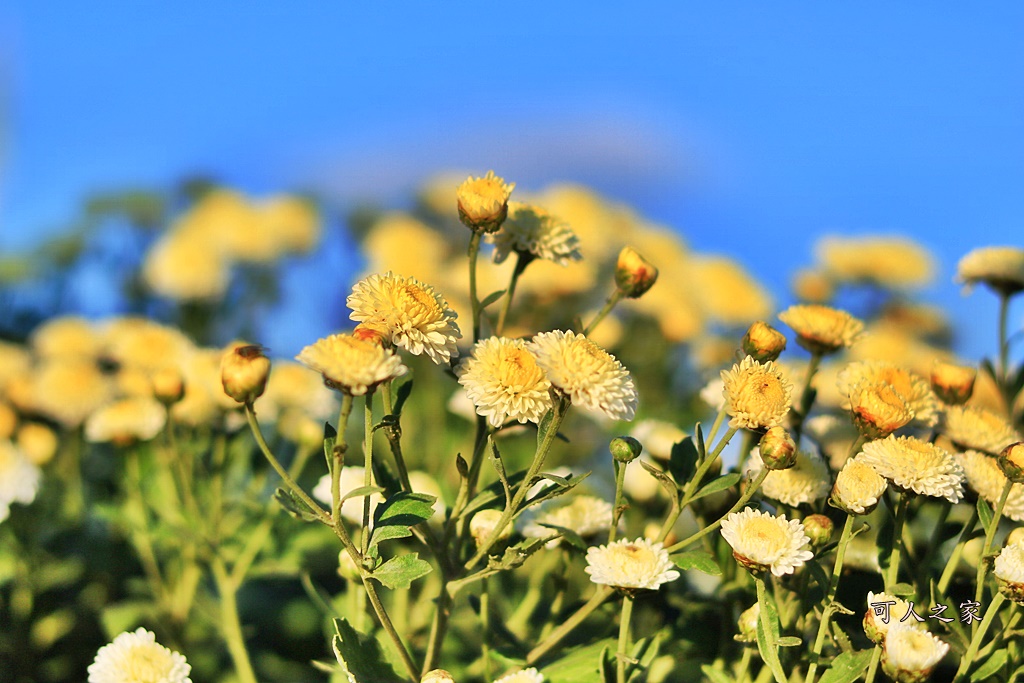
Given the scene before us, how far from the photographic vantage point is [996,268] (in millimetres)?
945

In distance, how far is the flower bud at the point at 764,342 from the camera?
696mm

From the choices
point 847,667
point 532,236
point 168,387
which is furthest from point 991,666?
point 168,387

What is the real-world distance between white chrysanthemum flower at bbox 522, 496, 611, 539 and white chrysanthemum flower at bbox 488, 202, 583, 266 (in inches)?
8.1

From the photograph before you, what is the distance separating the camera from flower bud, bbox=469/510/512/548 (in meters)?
0.71

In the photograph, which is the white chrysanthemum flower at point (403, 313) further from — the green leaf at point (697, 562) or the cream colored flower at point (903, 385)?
the cream colored flower at point (903, 385)

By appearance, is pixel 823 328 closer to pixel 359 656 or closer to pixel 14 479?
pixel 359 656

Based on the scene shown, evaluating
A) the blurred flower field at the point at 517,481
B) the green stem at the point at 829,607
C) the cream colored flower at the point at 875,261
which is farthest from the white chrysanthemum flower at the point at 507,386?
the cream colored flower at the point at 875,261

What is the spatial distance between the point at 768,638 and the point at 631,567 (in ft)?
0.31

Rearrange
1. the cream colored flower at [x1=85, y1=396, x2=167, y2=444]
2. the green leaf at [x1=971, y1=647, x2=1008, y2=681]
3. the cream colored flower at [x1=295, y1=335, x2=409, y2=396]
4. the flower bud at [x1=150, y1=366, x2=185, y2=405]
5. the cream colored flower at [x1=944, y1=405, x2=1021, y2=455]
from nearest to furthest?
the cream colored flower at [x1=295, y1=335, x2=409, y2=396]
the green leaf at [x1=971, y1=647, x2=1008, y2=681]
the cream colored flower at [x1=944, y1=405, x2=1021, y2=455]
the flower bud at [x1=150, y1=366, x2=185, y2=405]
the cream colored flower at [x1=85, y1=396, x2=167, y2=444]

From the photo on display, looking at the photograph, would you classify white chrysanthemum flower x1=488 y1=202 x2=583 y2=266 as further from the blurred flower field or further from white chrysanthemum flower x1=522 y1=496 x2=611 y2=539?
white chrysanthemum flower x1=522 y1=496 x2=611 y2=539

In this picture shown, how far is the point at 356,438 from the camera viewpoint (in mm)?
1454

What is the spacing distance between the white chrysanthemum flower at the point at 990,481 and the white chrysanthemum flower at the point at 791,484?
10cm

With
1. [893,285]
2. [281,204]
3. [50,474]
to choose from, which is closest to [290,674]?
[50,474]

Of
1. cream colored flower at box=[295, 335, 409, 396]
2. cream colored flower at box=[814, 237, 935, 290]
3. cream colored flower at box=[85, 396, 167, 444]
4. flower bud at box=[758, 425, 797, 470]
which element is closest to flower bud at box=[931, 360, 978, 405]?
flower bud at box=[758, 425, 797, 470]
